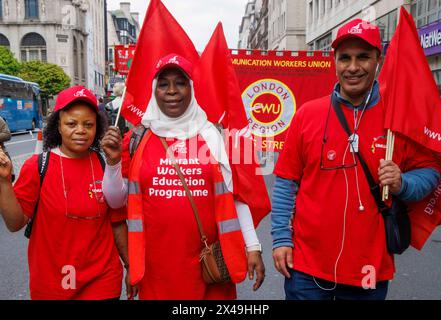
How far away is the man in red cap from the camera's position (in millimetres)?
2318

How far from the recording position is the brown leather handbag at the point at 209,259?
2461 mm

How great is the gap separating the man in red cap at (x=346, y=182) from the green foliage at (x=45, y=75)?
207ft

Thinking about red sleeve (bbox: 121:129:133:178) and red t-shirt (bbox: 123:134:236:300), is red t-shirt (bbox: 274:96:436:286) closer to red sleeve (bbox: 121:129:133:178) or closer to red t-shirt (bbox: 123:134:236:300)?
red t-shirt (bbox: 123:134:236:300)

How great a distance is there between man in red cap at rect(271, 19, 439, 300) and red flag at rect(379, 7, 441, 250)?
0.28 ft

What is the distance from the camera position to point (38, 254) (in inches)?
99.3

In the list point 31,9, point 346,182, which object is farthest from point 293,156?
point 31,9

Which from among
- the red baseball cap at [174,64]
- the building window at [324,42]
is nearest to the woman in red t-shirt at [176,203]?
the red baseball cap at [174,64]

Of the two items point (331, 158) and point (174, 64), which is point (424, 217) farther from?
point (174, 64)

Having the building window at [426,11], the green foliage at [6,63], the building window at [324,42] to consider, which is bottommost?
the building window at [426,11]

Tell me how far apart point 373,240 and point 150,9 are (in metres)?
1.99

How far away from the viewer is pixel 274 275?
498 centimetres

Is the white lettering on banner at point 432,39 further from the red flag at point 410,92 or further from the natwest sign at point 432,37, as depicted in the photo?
the red flag at point 410,92

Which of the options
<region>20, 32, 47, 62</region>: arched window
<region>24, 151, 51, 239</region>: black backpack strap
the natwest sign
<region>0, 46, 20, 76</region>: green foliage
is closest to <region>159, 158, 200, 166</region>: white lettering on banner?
<region>24, 151, 51, 239</region>: black backpack strap
